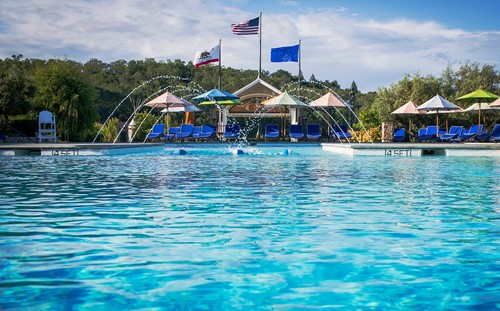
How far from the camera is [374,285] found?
141 inches

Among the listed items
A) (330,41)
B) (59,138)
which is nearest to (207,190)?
(330,41)

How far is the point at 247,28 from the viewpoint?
32156mm

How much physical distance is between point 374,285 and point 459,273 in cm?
73

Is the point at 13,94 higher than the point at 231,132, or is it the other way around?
the point at 13,94

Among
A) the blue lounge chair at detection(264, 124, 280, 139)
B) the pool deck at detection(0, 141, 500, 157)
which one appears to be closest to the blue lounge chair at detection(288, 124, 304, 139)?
the blue lounge chair at detection(264, 124, 280, 139)

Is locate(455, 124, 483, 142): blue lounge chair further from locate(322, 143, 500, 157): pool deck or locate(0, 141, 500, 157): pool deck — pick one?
locate(322, 143, 500, 157): pool deck

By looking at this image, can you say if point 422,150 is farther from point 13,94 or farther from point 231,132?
point 13,94

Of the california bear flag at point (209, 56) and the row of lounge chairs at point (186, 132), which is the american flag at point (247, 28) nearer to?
the california bear flag at point (209, 56)

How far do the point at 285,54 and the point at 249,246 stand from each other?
27772 millimetres

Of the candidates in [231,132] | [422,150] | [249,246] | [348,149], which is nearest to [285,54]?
[231,132]

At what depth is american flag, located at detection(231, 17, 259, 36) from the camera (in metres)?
32.0

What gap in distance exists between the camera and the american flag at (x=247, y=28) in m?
32.0

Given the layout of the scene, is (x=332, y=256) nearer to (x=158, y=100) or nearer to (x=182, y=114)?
(x=158, y=100)

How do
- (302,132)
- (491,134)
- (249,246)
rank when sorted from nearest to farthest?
(249,246)
(491,134)
(302,132)
